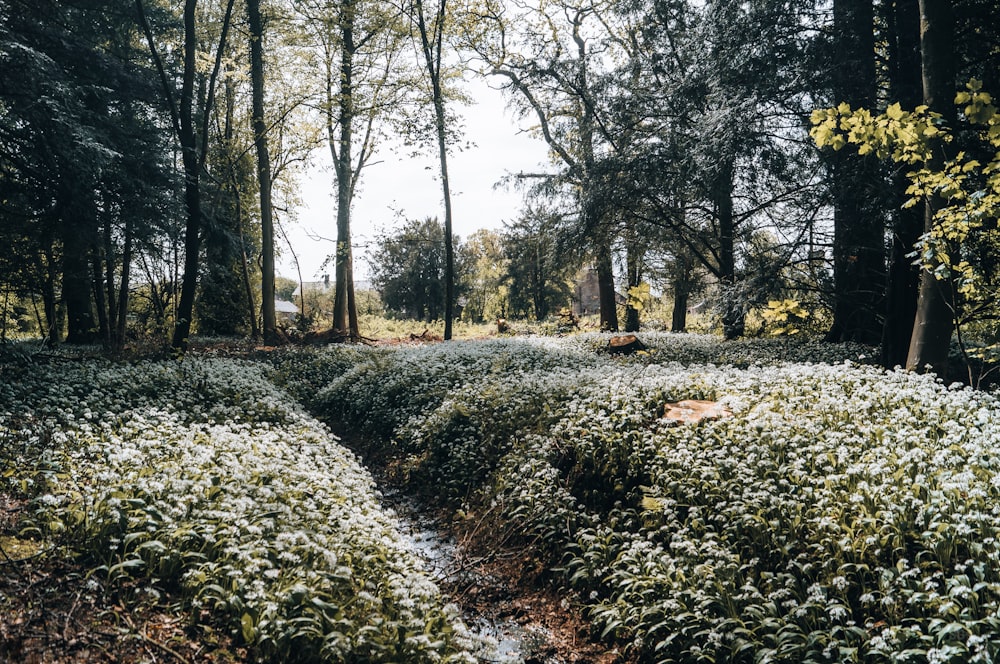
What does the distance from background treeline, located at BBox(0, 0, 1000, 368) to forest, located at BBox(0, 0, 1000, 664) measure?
0.09 m

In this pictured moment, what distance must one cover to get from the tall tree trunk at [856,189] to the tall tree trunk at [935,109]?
237cm

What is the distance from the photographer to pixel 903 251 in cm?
1021

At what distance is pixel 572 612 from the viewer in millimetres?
5617

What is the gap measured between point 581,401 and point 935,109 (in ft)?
20.9

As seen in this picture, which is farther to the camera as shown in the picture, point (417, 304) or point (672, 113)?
point (417, 304)

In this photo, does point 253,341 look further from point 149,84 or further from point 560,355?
point 560,355

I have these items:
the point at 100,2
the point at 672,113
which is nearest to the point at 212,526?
the point at 672,113

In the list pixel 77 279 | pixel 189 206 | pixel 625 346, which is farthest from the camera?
pixel 77 279

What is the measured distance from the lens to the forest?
430cm

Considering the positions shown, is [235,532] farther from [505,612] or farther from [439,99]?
[439,99]

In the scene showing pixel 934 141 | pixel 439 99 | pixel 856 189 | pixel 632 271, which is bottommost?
pixel 632 271

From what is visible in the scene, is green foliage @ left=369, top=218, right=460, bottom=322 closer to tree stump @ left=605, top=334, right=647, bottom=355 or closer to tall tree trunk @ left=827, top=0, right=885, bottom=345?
tree stump @ left=605, top=334, right=647, bottom=355

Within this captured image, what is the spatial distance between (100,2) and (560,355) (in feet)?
51.3

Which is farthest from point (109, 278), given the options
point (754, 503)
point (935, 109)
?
point (935, 109)
